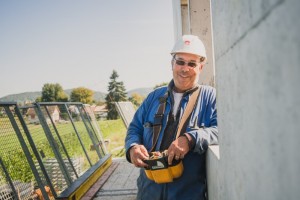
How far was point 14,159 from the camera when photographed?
13.2ft

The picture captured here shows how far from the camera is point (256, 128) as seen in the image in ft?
2.67

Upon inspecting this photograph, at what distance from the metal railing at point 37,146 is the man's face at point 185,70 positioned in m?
2.48

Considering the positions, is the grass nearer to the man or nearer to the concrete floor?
the concrete floor

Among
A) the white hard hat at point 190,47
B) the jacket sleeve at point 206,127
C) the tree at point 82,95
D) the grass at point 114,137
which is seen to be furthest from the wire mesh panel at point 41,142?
the tree at point 82,95

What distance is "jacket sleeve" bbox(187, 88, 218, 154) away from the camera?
2.21m

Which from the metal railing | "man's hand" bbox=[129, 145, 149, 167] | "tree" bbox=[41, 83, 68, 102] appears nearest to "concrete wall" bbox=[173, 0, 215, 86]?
"man's hand" bbox=[129, 145, 149, 167]

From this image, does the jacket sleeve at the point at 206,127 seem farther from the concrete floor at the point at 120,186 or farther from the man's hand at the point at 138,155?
the concrete floor at the point at 120,186

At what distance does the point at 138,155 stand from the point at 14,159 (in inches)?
98.5

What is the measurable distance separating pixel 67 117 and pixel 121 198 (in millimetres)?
2615

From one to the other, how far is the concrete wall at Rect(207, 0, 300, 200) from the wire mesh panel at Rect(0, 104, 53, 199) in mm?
3517

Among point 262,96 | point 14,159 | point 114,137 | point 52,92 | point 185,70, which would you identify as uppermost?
point 262,96

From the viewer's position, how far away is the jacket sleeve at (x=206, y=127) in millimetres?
2213

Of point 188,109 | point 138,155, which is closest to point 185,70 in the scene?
point 188,109

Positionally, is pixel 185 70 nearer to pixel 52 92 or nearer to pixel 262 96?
pixel 262 96
